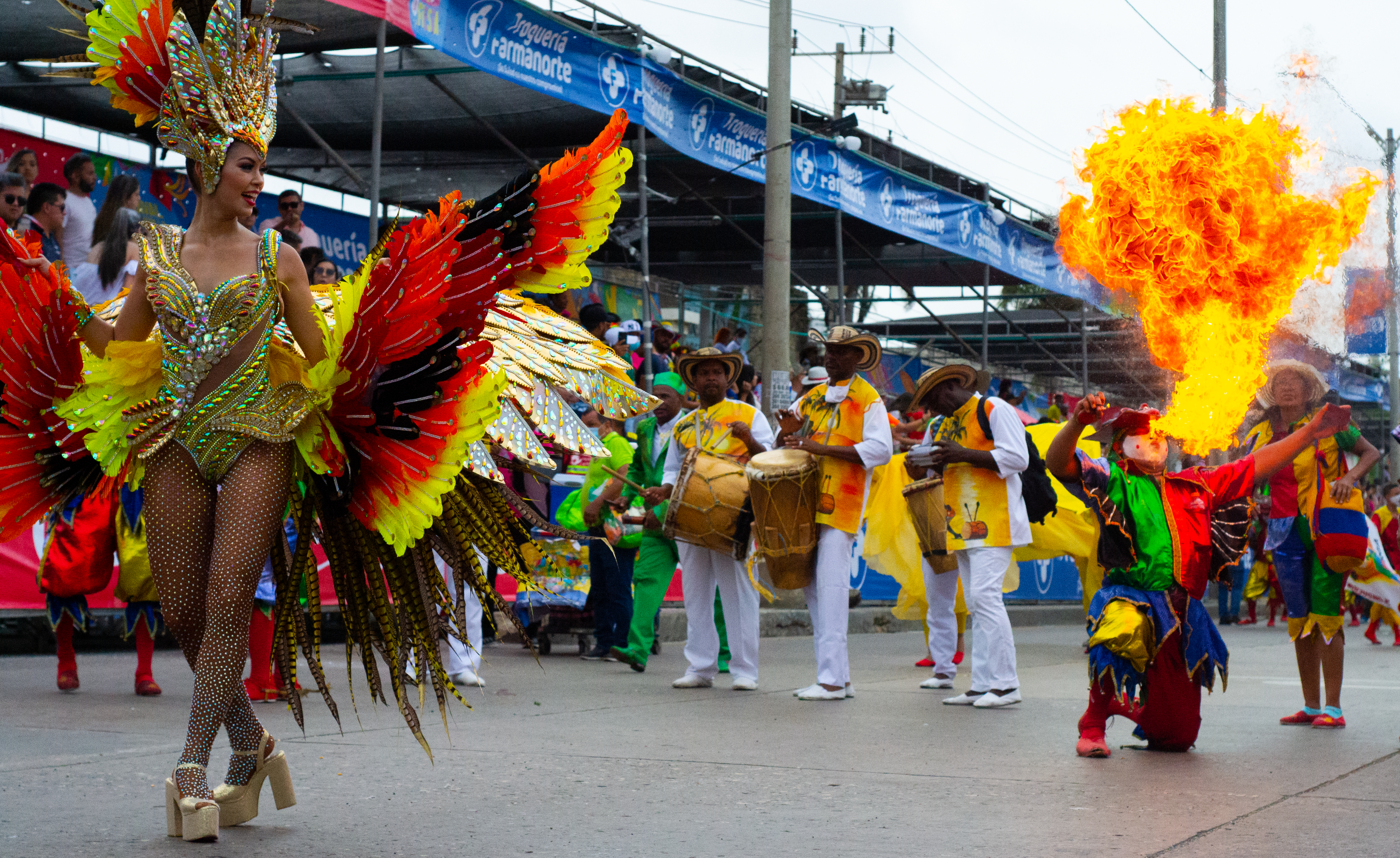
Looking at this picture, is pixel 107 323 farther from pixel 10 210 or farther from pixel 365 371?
pixel 10 210

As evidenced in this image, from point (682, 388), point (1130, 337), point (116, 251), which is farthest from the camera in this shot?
point (682, 388)

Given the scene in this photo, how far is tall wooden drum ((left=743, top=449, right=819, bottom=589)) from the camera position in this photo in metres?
8.31

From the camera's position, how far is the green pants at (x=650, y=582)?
9766 mm

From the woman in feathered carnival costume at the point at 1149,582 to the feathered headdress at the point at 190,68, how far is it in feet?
10.9

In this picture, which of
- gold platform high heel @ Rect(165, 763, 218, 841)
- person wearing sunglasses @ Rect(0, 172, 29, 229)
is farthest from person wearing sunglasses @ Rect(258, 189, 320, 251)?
gold platform high heel @ Rect(165, 763, 218, 841)

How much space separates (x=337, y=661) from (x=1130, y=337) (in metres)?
5.39

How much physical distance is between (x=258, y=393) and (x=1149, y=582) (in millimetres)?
3647

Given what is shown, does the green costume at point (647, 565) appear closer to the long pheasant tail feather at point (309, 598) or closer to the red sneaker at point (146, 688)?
the red sneaker at point (146, 688)

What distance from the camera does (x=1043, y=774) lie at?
5469 mm

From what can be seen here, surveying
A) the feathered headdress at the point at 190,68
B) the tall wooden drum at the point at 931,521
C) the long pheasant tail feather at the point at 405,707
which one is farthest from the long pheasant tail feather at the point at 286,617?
the tall wooden drum at the point at 931,521

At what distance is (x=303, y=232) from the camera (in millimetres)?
11789

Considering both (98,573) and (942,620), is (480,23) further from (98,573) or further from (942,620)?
(942,620)

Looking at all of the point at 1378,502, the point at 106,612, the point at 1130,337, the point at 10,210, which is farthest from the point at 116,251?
the point at 1378,502

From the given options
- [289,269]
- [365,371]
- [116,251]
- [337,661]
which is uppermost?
[116,251]
